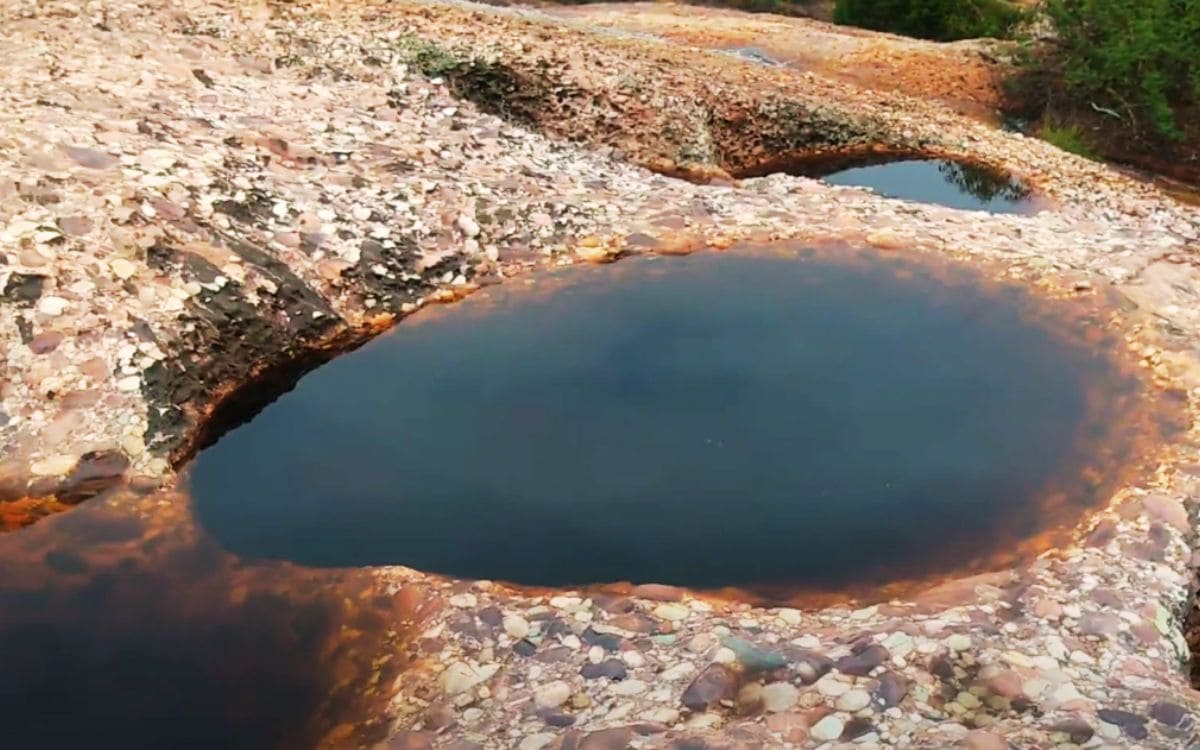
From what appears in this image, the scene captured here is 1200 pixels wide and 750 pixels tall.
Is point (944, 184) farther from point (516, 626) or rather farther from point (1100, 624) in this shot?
point (516, 626)

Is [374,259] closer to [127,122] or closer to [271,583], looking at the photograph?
[127,122]

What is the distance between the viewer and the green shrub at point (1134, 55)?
21.8m

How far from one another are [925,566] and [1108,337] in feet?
14.5

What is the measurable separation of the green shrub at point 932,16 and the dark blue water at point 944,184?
16852mm

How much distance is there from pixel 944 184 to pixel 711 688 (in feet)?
42.1

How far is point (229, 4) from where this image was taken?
16016 millimetres

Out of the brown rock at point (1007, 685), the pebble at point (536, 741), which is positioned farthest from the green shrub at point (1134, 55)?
the pebble at point (536, 741)

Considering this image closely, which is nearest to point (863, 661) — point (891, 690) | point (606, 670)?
point (891, 690)

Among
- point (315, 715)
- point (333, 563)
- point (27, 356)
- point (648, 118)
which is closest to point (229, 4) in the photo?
point (648, 118)

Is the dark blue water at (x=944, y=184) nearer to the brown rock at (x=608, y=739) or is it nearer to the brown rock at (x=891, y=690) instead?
the brown rock at (x=891, y=690)

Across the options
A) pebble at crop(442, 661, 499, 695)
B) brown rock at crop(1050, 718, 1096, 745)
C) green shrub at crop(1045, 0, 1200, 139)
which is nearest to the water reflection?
pebble at crop(442, 661, 499, 695)

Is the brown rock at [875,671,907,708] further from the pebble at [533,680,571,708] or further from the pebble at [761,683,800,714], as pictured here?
the pebble at [533,680,571,708]

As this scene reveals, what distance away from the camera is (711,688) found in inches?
235

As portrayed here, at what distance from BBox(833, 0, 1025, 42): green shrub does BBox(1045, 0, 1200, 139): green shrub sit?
778 centimetres
